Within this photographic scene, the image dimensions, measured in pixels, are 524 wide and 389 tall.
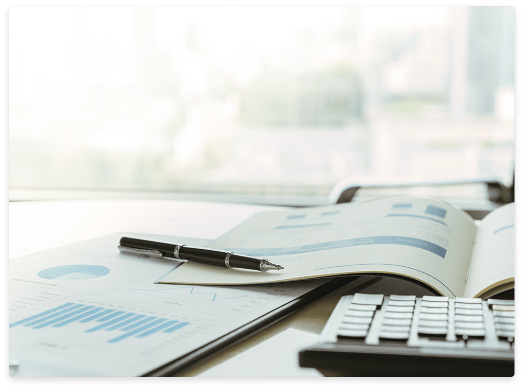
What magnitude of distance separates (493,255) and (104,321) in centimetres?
33

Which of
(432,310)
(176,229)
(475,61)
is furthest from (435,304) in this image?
(475,61)

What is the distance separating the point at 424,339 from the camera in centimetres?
28

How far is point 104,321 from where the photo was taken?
1.03ft

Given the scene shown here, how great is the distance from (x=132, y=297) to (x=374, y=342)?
182 mm

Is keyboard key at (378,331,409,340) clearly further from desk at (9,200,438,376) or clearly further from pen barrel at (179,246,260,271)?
pen barrel at (179,246,260,271)

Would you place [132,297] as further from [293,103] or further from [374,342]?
[293,103]

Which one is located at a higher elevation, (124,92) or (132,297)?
(124,92)

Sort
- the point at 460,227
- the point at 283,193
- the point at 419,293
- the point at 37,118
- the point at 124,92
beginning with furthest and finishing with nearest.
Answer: the point at 124,92 → the point at 37,118 → the point at 283,193 → the point at 460,227 → the point at 419,293

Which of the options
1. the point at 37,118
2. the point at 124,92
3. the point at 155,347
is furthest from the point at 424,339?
the point at 124,92

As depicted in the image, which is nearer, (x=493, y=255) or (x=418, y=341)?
(x=418, y=341)

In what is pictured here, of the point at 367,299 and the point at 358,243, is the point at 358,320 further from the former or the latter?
the point at 358,243

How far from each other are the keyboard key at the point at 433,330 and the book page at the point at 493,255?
0.09 meters

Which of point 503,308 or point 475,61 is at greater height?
point 475,61

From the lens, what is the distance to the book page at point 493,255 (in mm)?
362
